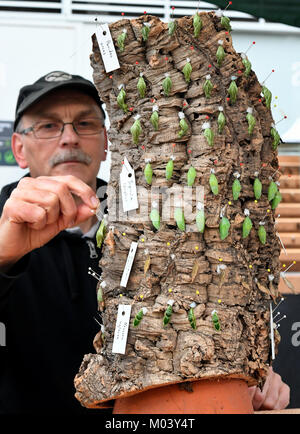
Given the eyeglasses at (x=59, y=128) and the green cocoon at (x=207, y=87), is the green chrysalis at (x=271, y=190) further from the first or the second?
the eyeglasses at (x=59, y=128)

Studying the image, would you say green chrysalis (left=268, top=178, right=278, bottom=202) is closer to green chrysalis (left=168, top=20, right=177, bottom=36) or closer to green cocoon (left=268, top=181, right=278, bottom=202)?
green cocoon (left=268, top=181, right=278, bottom=202)

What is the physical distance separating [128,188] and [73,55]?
2.58 feet

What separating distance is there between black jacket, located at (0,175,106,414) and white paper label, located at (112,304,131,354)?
68 centimetres

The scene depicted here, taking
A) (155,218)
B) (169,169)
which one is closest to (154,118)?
(169,169)

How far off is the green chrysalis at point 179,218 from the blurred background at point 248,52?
0.49 meters

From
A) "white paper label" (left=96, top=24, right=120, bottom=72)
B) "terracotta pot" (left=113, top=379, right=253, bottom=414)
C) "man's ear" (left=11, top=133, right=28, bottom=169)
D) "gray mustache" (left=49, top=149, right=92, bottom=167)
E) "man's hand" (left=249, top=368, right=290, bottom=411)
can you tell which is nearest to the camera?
"terracotta pot" (left=113, top=379, right=253, bottom=414)

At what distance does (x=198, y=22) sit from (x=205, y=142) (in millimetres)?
272

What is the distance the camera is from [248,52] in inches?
54.0

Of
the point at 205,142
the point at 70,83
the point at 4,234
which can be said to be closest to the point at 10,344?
the point at 4,234

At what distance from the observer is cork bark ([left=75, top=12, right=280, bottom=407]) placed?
3.36ft

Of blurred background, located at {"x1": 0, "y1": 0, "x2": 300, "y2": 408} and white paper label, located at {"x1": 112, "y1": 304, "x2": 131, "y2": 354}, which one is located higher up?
blurred background, located at {"x1": 0, "y1": 0, "x2": 300, "y2": 408}

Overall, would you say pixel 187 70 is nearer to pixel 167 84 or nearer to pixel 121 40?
pixel 167 84

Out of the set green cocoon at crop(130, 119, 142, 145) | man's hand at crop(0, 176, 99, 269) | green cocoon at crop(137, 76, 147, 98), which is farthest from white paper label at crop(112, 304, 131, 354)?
green cocoon at crop(137, 76, 147, 98)

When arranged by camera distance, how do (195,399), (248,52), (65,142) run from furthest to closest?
(65,142)
(248,52)
(195,399)
